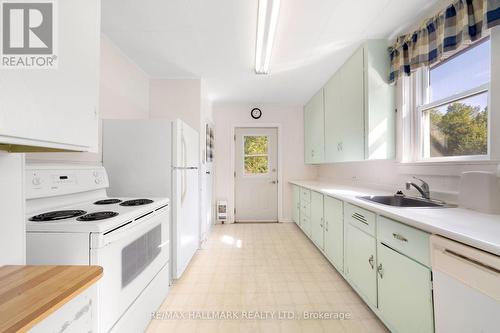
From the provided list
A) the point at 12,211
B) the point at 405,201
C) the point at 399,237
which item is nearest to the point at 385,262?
the point at 399,237

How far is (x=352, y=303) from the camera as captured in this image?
1841mm

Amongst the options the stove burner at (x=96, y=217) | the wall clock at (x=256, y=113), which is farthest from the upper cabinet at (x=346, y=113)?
A: the stove burner at (x=96, y=217)

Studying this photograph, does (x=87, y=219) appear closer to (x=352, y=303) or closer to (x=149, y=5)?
(x=149, y=5)

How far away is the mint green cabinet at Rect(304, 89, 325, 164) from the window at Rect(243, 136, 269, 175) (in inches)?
33.1

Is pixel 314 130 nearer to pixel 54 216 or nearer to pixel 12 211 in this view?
pixel 54 216

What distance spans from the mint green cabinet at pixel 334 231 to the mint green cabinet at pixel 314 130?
1.22 metres

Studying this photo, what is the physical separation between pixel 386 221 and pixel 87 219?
1761 millimetres

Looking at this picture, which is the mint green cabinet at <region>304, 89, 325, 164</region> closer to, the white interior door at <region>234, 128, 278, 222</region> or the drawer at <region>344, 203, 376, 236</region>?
the white interior door at <region>234, 128, 278, 222</region>

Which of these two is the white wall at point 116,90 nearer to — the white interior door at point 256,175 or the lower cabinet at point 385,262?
the white interior door at point 256,175

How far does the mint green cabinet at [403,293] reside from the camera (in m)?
1.10

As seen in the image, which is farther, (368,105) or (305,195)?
(305,195)

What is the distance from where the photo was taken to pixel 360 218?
1735 mm

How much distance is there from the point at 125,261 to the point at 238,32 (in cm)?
208

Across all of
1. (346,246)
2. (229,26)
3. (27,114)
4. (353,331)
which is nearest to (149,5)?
(229,26)
